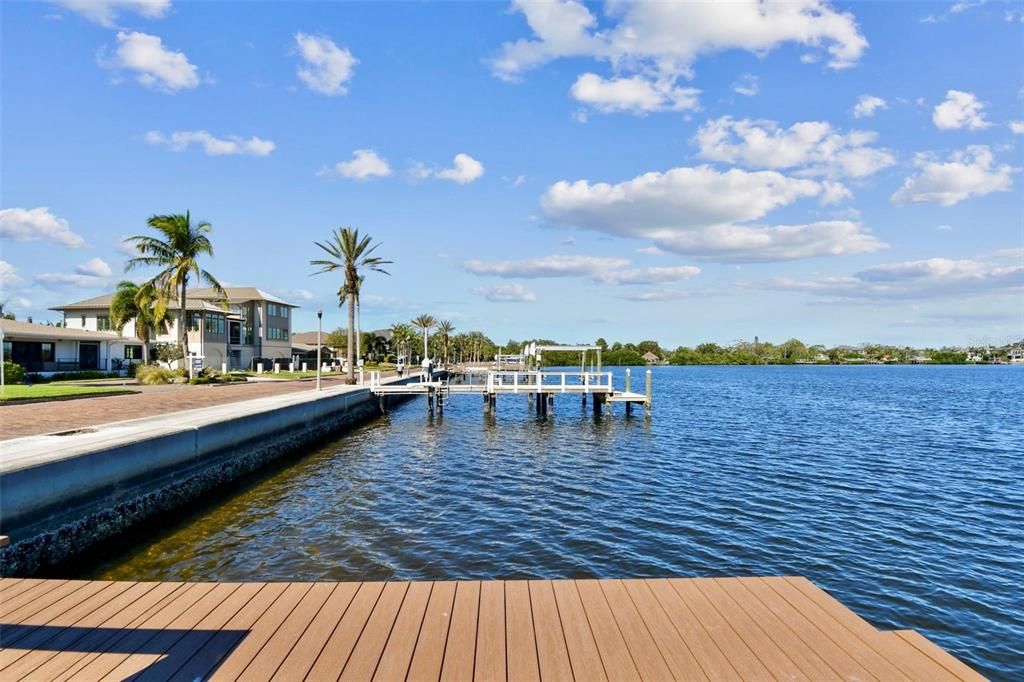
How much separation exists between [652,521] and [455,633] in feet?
28.3

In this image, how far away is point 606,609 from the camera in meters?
5.89

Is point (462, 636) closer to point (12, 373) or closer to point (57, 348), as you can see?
point (12, 373)

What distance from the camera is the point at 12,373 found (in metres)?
30.3

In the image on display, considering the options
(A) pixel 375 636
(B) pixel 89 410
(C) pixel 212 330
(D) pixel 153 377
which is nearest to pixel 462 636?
(A) pixel 375 636

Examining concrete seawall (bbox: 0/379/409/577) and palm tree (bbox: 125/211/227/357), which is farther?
palm tree (bbox: 125/211/227/357)

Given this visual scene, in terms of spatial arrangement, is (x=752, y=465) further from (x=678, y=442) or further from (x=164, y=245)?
(x=164, y=245)

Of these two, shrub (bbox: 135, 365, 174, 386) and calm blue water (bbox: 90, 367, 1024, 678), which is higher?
shrub (bbox: 135, 365, 174, 386)

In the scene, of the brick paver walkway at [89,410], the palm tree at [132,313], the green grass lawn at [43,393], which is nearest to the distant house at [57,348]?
the palm tree at [132,313]

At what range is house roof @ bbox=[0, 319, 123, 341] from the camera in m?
36.9

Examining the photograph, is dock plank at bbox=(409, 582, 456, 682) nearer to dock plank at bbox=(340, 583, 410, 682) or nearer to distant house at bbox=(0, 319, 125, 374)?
dock plank at bbox=(340, 583, 410, 682)

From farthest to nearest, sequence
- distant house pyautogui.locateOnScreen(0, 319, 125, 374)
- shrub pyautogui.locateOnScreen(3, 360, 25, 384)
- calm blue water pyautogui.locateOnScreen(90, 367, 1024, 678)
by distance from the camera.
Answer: distant house pyautogui.locateOnScreen(0, 319, 125, 374) → shrub pyautogui.locateOnScreen(3, 360, 25, 384) → calm blue water pyautogui.locateOnScreen(90, 367, 1024, 678)

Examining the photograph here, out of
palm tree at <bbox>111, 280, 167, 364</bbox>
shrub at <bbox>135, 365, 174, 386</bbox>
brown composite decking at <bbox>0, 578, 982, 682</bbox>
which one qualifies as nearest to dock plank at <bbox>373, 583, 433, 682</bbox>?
brown composite decking at <bbox>0, 578, 982, 682</bbox>

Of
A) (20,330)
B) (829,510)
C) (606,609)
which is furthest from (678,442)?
(20,330)

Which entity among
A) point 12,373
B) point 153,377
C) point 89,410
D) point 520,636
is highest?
point 12,373
